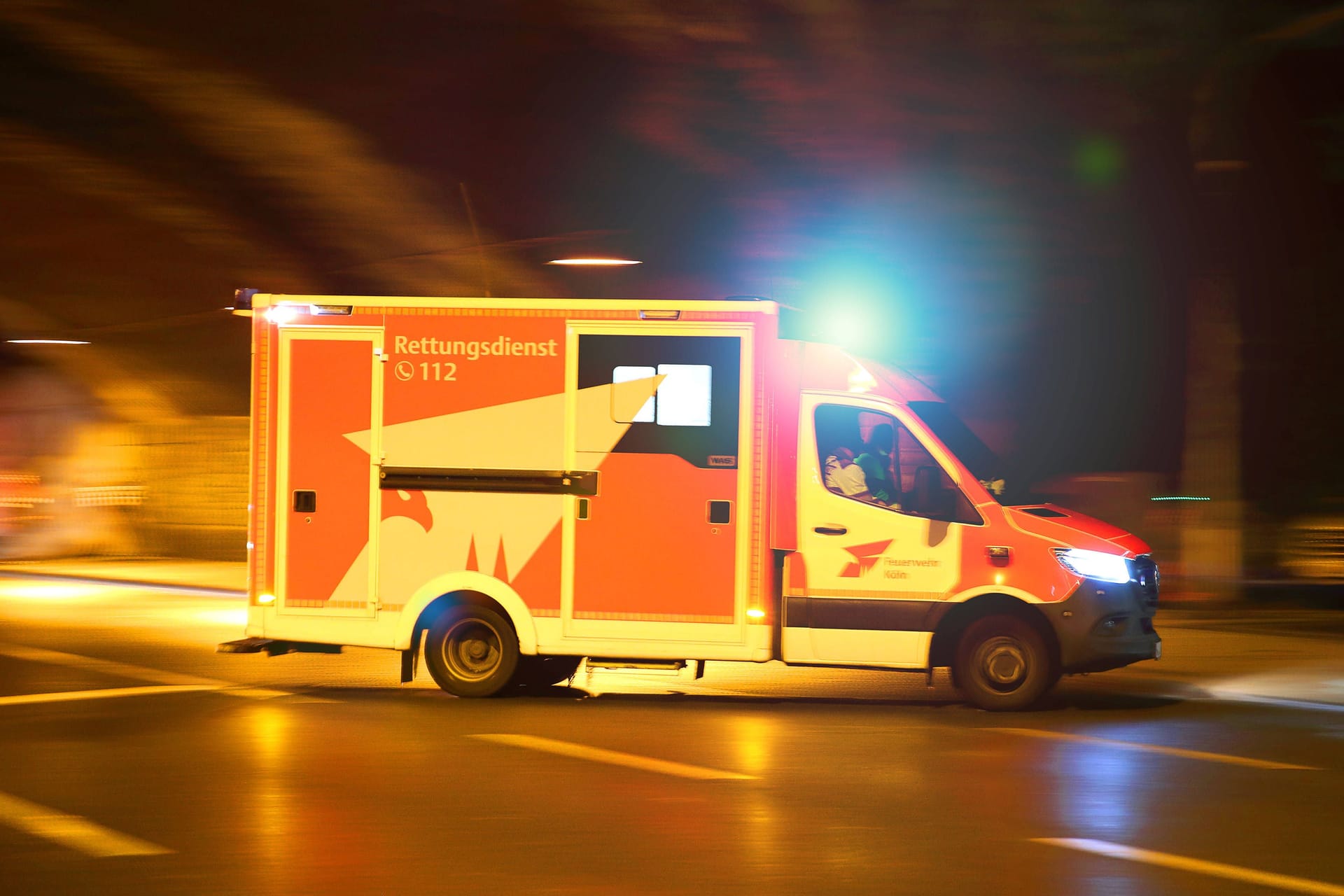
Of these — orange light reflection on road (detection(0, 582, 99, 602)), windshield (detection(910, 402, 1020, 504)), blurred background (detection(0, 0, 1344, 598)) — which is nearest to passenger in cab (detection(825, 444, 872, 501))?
windshield (detection(910, 402, 1020, 504))

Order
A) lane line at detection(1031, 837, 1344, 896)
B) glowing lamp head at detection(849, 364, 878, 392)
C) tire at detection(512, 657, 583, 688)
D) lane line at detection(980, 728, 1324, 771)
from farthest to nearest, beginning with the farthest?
tire at detection(512, 657, 583, 688) < glowing lamp head at detection(849, 364, 878, 392) < lane line at detection(980, 728, 1324, 771) < lane line at detection(1031, 837, 1344, 896)

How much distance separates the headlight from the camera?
385 inches

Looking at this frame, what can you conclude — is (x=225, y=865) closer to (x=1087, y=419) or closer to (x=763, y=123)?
(x=763, y=123)

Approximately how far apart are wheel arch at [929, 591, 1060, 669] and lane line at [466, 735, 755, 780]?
8.40ft

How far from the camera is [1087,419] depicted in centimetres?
2119

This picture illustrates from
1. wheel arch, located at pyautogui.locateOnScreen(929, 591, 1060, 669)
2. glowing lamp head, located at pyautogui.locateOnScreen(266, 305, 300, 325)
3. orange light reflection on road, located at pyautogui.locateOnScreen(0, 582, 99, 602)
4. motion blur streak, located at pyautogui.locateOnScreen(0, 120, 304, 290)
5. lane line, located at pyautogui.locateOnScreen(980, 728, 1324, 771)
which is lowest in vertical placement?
lane line, located at pyautogui.locateOnScreen(980, 728, 1324, 771)

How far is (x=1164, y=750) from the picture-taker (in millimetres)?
8719

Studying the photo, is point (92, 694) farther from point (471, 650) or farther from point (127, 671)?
point (471, 650)

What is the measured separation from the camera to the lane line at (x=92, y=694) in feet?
32.9

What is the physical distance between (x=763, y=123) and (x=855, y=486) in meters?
6.93

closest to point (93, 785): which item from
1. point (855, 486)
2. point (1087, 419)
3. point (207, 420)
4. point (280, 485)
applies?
point (280, 485)

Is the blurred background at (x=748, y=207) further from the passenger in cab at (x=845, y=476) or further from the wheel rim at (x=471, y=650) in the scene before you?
the wheel rim at (x=471, y=650)

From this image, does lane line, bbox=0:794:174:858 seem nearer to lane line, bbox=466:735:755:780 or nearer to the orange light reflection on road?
lane line, bbox=466:735:755:780

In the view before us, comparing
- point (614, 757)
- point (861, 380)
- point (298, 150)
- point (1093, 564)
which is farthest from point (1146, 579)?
point (298, 150)
